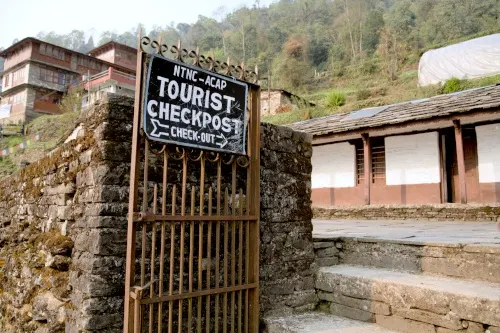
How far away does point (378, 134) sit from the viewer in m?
11.4

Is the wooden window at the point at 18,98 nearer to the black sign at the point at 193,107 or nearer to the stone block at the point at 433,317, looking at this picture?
the black sign at the point at 193,107

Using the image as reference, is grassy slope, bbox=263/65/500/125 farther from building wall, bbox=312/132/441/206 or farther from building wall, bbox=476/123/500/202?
building wall, bbox=476/123/500/202

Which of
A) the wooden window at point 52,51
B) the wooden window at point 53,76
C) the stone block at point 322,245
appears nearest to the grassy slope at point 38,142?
the wooden window at point 53,76

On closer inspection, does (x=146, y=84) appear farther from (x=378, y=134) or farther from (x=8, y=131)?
(x=8, y=131)

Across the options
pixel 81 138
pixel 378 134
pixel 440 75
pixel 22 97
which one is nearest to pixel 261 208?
pixel 81 138

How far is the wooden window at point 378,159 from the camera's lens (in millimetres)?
12062

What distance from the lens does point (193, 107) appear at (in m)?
2.59

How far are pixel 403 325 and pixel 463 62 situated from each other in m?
25.6

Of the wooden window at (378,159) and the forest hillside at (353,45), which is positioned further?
the forest hillside at (353,45)

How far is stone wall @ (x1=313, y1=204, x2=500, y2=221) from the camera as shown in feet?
29.2

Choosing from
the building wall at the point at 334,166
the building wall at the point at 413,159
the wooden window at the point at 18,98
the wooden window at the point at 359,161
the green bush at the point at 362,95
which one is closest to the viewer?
the building wall at the point at 413,159

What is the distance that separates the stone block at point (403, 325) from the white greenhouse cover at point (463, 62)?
2415cm

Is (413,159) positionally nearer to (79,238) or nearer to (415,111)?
(415,111)

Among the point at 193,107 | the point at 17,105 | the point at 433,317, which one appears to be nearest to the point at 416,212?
the point at 433,317
